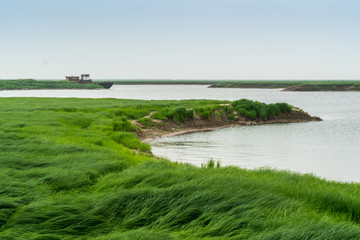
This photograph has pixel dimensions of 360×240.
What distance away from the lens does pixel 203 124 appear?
22.5 metres

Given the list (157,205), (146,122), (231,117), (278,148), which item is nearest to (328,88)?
(231,117)

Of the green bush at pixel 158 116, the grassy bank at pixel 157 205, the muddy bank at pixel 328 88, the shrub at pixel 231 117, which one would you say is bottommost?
the shrub at pixel 231 117

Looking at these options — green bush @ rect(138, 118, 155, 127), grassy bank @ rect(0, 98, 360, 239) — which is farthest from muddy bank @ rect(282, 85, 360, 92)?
grassy bank @ rect(0, 98, 360, 239)

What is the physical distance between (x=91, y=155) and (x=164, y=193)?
3.37 metres

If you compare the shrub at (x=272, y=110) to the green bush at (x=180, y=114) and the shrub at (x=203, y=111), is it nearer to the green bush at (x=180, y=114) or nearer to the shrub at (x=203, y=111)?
the shrub at (x=203, y=111)

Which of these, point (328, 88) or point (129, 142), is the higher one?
point (328, 88)

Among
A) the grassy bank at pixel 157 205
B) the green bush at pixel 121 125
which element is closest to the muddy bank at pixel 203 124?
the green bush at pixel 121 125

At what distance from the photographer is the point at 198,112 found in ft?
77.3

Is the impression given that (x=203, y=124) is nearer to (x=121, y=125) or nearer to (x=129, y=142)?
(x=121, y=125)

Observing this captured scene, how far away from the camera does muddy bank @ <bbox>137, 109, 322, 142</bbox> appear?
19.0 meters

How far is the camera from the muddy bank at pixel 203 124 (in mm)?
19002

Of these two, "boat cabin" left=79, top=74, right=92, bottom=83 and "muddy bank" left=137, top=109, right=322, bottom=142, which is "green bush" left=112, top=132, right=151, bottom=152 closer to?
"muddy bank" left=137, top=109, right=322, bottom=142

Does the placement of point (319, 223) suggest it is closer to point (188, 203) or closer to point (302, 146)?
point (188, 203)

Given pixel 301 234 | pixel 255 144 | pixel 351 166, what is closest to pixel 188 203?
pixel 301 234
